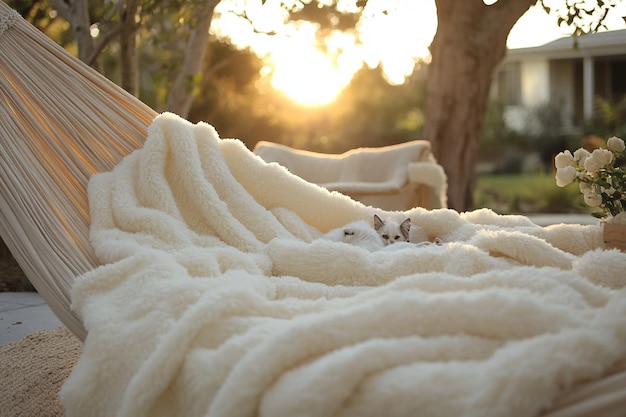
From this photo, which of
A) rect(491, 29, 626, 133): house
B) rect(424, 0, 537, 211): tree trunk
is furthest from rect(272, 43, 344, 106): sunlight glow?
rect(491, 29, 626, 133): house

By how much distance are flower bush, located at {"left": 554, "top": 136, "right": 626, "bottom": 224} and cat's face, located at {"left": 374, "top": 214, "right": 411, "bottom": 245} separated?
471 millimetres

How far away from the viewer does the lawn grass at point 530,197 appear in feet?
25.2

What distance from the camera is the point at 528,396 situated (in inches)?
35.6

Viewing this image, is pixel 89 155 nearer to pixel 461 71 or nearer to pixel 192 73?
pixel 192 73

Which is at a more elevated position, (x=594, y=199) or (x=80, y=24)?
(x=80, y=24)

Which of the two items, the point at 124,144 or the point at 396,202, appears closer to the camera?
the point at 124,144

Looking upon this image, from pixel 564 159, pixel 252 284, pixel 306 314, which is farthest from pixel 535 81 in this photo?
pixel 306 314

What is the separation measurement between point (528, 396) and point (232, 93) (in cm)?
755

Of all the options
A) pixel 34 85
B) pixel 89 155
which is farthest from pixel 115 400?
pixel 34 85

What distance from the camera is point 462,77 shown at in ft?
15.1

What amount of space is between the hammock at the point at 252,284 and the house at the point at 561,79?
34.7ft

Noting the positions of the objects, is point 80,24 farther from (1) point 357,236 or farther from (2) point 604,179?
(2) point 604,179

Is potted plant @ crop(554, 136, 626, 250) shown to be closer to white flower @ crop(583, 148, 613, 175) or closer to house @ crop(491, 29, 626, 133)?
white flower @ crop(583, 148, 613, 175)

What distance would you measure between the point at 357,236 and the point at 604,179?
0.72 meters
